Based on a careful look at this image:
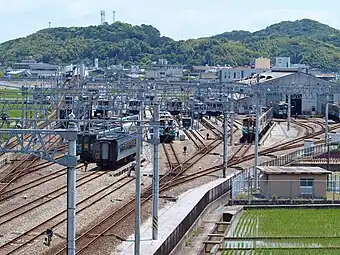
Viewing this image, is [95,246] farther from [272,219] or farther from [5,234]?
[272,219]

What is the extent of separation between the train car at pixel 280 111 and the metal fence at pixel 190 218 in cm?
3598

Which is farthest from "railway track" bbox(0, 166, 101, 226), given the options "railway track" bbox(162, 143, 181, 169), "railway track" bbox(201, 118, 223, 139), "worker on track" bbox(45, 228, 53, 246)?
"railway track" bbox(201, 118, 223, 139)

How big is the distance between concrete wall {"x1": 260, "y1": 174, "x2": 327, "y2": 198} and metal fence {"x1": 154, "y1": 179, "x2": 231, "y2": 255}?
1.29m

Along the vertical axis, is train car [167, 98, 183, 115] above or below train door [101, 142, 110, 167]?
above

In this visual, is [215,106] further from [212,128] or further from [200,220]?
[200,220]

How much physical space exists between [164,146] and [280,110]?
2247 centimetres

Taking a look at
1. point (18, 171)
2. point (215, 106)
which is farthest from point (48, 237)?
point (215, 106)

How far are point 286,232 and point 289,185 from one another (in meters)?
5.34

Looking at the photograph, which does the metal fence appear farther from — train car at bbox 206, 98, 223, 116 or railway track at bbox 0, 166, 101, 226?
train car at bbox 206, 98, 223, 116

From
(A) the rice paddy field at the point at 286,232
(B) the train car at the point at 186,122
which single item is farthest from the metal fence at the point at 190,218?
(B) the train car at the point at 186,122

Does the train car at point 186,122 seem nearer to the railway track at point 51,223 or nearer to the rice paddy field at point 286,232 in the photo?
the railway track at point 51,223

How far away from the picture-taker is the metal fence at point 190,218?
1504 cm

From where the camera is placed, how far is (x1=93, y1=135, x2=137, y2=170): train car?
85.4 feet

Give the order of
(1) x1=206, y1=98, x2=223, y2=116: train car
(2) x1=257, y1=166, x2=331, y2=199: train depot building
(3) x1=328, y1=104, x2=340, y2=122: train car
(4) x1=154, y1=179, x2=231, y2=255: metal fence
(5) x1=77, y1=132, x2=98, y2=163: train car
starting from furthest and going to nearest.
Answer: (3) x1=328, y1=104, x2=340, y2=122: train car
(1) x1=206, y1=98, x2=223, y2=116: train car
(5) x1=77, y1=132, x2=98, y2=163: train car
(2) x1=257, y1=166, x2=331, y2=199: train depot building
(4) x1=154, y1=179, x2=231, y2=255: metal fence
